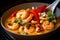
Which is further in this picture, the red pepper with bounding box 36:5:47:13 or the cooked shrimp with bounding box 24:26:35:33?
the red pepper with bounding box 36:5:47:13

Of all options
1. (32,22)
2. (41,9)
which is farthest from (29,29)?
(41,9)

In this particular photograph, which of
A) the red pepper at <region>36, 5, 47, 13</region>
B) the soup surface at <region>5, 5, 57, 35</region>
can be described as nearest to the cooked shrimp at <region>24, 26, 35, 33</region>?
the soup surface at <region>5, 5, 57, 35</region>

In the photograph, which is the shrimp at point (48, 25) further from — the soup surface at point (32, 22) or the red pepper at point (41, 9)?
the red pepper at point (41, 9)

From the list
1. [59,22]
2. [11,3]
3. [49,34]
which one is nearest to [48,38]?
[49,34]

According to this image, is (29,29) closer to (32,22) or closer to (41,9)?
(32,22)

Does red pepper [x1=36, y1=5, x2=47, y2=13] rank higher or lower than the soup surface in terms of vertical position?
higher

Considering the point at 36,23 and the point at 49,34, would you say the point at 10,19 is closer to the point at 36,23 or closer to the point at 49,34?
the point at 36,23

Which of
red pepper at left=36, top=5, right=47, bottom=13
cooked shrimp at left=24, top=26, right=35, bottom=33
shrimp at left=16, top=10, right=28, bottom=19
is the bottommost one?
cooked shrimp at left=24, top=26, right=35, bottom=33

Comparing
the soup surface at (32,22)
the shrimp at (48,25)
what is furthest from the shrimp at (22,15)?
the shrimp at (48,25)

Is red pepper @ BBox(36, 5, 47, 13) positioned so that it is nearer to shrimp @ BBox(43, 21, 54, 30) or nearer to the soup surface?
the soup surface
